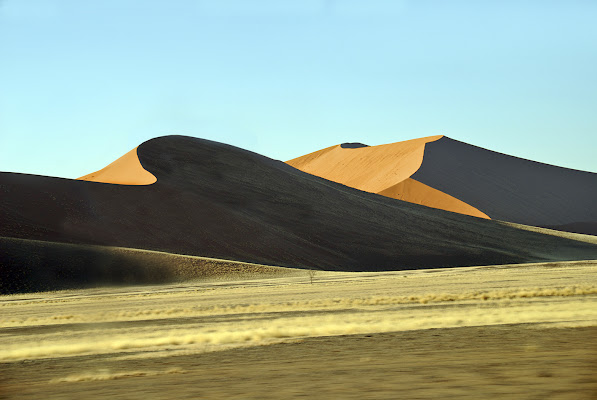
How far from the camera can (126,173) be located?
10588cm

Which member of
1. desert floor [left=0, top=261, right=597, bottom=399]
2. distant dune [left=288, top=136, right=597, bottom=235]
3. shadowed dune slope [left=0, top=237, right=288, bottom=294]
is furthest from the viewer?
distant dune [left=288, top=136, right=597, bottom=235]

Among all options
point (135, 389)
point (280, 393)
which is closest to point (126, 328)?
point (135, 389)

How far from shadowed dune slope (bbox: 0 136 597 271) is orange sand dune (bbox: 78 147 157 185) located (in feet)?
4.63

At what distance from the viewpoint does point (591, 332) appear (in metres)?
16.1

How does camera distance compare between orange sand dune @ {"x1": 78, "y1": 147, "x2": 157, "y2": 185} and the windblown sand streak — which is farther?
orange sand dune @ {"x1": 78, "y1": 147, "x2": 157, "y2": 185}

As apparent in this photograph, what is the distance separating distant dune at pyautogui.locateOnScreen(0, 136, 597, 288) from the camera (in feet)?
266

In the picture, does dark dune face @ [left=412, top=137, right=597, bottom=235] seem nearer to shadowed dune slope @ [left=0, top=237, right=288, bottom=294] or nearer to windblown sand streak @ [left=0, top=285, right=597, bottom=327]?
shadowed dune slope @ [left=0, top=237, right=288, bottom=294]

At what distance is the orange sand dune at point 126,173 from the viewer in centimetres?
9944

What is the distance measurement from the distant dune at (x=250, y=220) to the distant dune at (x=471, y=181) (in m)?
27.4

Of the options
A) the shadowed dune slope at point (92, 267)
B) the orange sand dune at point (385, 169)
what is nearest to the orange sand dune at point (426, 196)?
the orange sand dune at point (385, 169)

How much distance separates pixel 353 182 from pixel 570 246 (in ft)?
199

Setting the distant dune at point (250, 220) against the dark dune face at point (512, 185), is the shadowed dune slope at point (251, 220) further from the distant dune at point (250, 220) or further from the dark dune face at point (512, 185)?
the dark dune face at point (512, 185)

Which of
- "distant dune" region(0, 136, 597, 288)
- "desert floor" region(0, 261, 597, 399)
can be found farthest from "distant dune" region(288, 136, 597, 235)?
"desert floor" region(0, 261, 597, 399)

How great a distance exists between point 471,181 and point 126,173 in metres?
73.1
